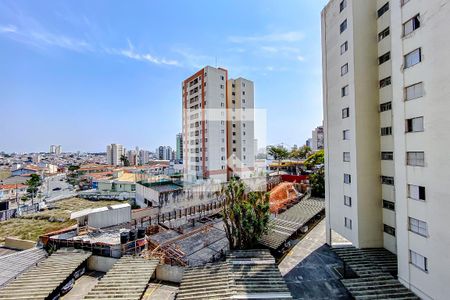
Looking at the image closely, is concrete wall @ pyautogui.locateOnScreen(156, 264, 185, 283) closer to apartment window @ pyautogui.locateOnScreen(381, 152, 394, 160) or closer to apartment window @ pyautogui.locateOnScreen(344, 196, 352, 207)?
apartment window @ pyautogui.locateOnScreen(344, 196, 352, 207)

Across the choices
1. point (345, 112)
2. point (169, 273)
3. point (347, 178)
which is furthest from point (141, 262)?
point (345, 112)

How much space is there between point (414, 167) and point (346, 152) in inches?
247

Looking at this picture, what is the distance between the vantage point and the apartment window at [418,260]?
11839 millimetres

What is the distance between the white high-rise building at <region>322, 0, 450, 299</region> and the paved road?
82.6 inches

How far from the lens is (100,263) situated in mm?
19375

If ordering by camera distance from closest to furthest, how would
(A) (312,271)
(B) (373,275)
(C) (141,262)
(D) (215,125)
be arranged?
(B) (373,275), (C) (141,262), (A) (312,271), (D) (215,125)

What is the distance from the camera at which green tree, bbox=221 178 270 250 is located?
18.8m

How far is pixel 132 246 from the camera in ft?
65.5

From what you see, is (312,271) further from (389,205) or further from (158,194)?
(158,194)

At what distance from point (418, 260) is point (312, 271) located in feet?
25.0

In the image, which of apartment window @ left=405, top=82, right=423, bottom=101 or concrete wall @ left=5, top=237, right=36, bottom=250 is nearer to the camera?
apartment window @ left=405, top=82, right=423, bottom=101

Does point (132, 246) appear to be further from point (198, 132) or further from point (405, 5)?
point (198, 132)

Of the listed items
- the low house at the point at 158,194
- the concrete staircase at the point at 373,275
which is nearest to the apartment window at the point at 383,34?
the concrete staircase at the point at 373,275

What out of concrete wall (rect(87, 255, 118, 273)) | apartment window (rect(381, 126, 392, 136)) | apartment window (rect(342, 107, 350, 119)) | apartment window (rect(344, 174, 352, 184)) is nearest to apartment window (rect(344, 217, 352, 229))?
apartment window (rect(344, 174, 352, 184))
